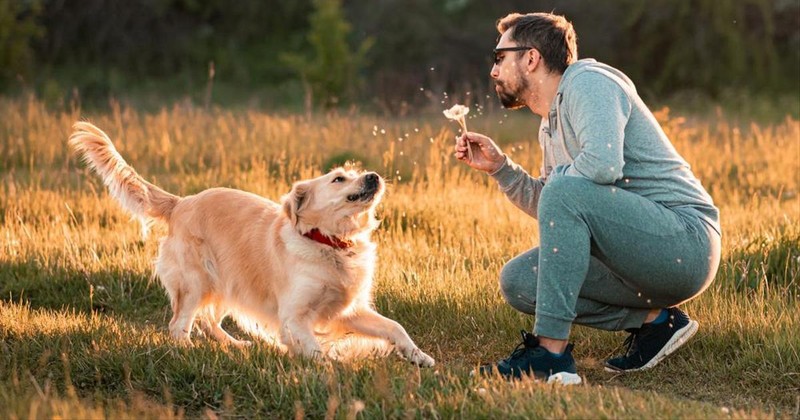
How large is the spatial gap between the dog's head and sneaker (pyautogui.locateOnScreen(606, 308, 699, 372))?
4.32 ft

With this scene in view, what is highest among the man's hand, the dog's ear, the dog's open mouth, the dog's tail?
the man's hand

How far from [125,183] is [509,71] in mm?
2337

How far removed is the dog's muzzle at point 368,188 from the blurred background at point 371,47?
14136 millimetres

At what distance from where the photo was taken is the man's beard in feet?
13.6

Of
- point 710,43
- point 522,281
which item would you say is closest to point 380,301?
point 522,281

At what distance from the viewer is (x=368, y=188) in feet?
14.4

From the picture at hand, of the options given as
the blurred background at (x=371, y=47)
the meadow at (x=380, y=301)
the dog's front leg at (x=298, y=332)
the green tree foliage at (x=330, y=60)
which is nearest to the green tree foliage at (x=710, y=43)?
the blurred background at (x=371, y=47)

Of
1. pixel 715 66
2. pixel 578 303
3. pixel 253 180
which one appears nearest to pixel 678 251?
pixel 578 303

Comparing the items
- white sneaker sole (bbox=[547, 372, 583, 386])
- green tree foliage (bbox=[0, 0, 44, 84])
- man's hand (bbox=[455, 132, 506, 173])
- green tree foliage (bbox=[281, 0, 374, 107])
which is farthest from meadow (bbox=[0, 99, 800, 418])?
green tree foliage (bbox=[0, 0, 44, 84])

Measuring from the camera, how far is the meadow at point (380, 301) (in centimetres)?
346

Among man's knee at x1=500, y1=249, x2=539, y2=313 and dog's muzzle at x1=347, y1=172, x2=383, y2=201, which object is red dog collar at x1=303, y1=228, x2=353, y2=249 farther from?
man's knee at x1=500, y1=249, x2=539, y2=313

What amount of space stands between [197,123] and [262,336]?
5.46 metres

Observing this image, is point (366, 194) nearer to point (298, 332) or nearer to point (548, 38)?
point (298, 332)

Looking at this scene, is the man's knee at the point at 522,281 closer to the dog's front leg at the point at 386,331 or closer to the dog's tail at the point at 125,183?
the dog's front leg at the point at 386,331
